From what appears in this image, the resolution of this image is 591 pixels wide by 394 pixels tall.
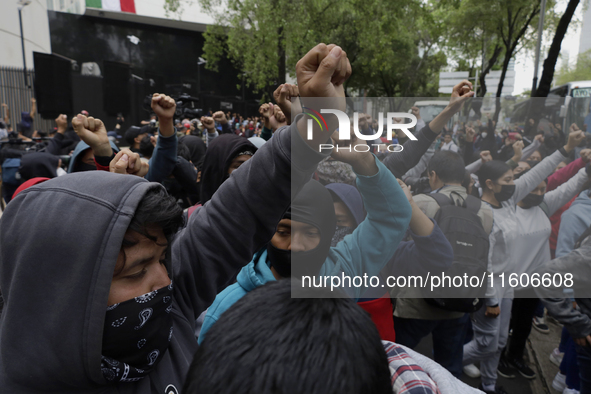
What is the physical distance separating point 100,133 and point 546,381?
3.64 m

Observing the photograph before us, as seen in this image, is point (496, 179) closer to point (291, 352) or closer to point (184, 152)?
point (291, 352)

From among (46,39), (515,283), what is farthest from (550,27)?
(46,39)

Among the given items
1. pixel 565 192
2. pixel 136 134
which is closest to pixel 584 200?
pixel 565 192

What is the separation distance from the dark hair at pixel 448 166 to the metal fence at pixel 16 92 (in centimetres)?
1709

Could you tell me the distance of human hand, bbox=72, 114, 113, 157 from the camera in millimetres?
2016

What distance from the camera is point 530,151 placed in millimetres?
1502

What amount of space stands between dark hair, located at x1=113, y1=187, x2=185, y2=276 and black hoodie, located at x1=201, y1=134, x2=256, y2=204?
146 centimetres

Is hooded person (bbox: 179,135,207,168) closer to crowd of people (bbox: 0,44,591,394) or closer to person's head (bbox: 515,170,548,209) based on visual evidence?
crowd of people (bbox: 0,44,591,394)

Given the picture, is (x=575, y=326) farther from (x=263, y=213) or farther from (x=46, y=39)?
(x=46, y=39)

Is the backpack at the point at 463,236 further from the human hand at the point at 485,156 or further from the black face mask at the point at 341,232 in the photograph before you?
the black face mask at the point at 341,232

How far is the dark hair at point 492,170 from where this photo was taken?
144 centimetres

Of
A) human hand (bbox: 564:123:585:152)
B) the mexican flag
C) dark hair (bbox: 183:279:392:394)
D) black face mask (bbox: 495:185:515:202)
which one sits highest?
the mexican flag

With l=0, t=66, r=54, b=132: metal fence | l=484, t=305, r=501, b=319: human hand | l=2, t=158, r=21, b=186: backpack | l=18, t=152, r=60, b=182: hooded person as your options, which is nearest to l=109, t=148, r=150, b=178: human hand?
l=484, t=305, r=501, b=319: human hand

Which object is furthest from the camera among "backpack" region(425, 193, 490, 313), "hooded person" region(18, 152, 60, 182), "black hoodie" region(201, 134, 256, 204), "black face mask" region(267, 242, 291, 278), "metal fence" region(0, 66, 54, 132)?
"metal fence" region(0, 66, 54, 132)
